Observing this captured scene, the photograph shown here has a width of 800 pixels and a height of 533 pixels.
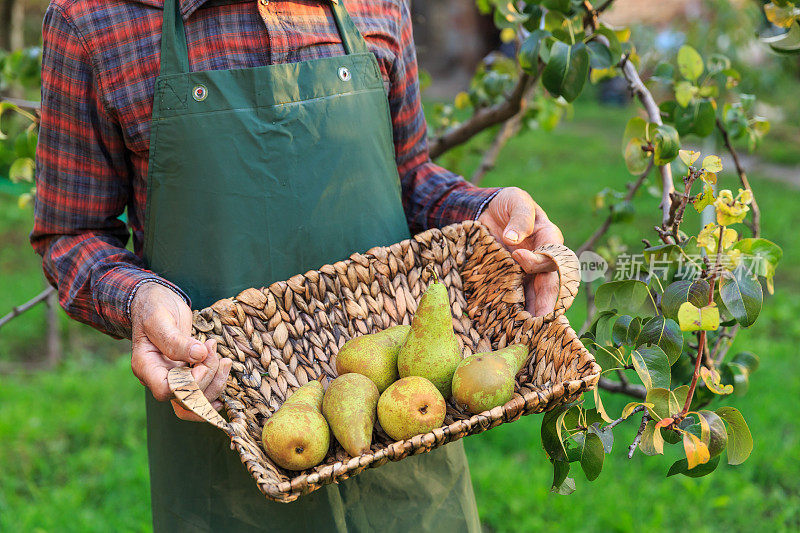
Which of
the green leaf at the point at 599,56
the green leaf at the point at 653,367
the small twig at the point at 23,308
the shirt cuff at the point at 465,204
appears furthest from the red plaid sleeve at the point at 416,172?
the small twig at the point at 23,308

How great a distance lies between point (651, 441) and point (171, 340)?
0.82m

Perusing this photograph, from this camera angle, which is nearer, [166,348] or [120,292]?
[166,348]

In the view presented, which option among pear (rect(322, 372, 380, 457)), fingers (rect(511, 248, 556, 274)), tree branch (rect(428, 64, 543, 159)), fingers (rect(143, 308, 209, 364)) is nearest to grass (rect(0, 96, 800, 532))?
tree branch (rect(428, 64, 543, 159))

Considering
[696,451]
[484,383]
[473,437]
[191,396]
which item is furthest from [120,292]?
[473,437]

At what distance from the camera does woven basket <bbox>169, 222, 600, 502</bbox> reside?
1198 millimetres

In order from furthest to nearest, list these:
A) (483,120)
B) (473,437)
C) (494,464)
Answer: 1. (473,437)
2. (494,464)
3. (483,120)

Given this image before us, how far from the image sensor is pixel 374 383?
145 centimetres

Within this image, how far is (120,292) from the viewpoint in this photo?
1.36 meters

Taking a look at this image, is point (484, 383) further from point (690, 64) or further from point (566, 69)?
point (690, 64)

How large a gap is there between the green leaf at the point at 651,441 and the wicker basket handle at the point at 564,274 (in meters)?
0.26

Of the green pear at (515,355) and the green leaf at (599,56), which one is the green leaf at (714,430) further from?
the green leaf at (599,56)

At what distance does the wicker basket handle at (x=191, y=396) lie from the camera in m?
1.17

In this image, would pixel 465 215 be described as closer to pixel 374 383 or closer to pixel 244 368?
pixel 374 383

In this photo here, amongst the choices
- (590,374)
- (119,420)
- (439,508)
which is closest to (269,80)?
(590,374)
